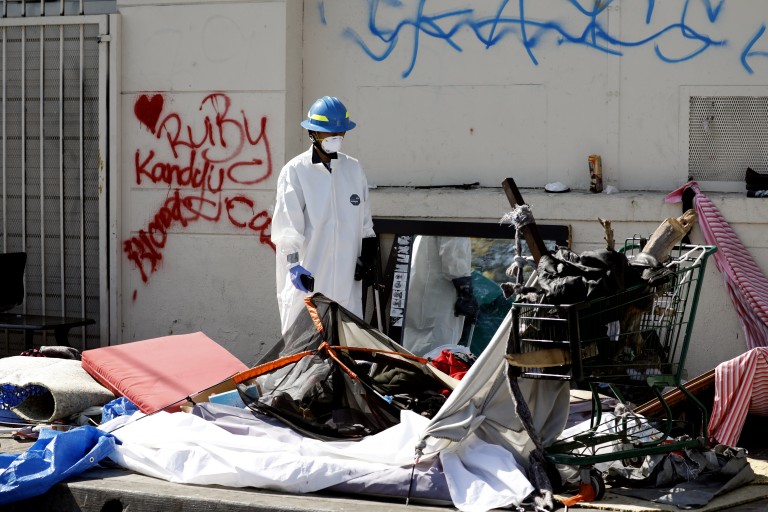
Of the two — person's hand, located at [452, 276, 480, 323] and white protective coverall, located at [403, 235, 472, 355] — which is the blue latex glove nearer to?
white protective coverall, located at [403, 235, 472, 355]

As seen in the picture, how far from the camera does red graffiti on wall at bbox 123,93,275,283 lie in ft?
26.4

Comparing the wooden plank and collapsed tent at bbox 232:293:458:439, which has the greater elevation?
the wooden plank

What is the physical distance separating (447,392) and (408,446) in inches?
31.4

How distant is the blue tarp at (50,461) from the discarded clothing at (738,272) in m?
4.00

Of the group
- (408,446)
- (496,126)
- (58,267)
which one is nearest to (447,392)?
(408,446)

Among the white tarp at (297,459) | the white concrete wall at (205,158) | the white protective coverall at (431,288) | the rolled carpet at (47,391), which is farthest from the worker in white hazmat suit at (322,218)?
the white tarp at (297,459)

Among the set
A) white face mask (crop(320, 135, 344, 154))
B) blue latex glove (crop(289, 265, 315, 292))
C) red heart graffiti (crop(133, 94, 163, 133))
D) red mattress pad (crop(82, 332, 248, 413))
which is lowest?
red mattress pad (crop(82, 332, 248, 413))

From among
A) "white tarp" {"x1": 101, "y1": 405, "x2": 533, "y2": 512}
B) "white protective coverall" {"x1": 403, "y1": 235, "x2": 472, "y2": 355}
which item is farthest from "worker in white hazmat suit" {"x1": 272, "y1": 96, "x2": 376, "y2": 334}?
"white tarp" {"x1": 101, "y1": 405, "x2": 533, "y2": 512}

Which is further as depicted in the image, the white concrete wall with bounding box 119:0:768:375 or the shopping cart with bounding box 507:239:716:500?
the white concrete wall with bounding box 119:0:768:375

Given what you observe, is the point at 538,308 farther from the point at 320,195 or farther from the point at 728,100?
the point at 728,100

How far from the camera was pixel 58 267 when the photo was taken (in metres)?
8.68

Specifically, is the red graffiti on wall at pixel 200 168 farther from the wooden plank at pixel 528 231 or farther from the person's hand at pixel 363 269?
the wooden plank at pixel 528 231

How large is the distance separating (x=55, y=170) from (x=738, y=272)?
5.10m

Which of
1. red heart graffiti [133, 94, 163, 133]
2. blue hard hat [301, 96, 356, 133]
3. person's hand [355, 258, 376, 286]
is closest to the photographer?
blue hard hat [301, 96, 356, 133]
